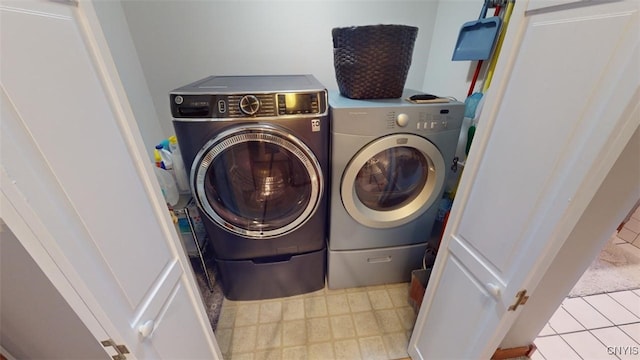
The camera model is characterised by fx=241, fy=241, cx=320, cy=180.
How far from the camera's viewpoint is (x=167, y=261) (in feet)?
2.18

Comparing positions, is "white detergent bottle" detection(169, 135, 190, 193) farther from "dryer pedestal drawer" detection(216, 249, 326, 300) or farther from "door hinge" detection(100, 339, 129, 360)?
"door hinge" detection(100, 339, 129, 360)

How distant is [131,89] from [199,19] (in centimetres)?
57

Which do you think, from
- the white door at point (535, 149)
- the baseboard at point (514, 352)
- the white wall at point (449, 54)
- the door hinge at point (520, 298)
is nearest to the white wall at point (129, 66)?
the white door at point (535, 149)

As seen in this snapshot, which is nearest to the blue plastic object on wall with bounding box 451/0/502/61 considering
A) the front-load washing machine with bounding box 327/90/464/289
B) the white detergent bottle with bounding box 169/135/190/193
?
the front-load washing machine with bounding box 327/90/464/289

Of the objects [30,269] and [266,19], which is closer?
[30,269]

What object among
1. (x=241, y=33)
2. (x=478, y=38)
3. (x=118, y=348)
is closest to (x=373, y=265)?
(x=118, y=348)

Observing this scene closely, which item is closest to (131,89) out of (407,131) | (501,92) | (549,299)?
(407,131)

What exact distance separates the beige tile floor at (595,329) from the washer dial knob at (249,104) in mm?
1674

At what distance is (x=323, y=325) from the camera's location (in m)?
1.32

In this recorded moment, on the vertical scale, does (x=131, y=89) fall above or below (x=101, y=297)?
above

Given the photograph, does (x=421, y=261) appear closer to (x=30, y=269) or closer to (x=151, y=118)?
(x=30, y=269)

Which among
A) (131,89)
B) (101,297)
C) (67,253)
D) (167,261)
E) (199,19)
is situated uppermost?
(199,19)

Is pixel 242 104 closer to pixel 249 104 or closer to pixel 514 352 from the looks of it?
pixel 249 104

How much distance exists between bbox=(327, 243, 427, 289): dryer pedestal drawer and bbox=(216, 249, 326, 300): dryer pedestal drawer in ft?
0.28
